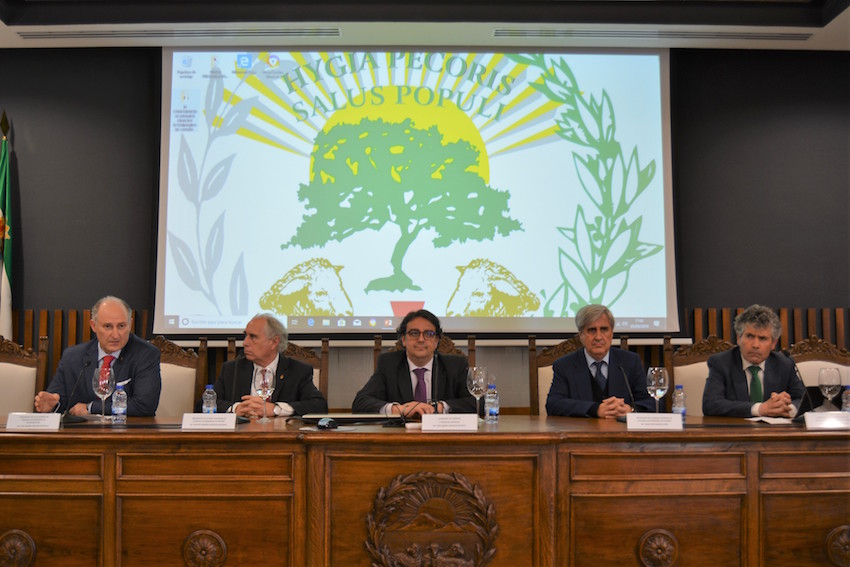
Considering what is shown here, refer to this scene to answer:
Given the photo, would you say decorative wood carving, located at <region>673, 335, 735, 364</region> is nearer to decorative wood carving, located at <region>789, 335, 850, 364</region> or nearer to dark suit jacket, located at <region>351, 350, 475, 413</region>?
decorative wood carving, located at <region>789, 335, 850, 364</region>

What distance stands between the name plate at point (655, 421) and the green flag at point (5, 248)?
4.03 m

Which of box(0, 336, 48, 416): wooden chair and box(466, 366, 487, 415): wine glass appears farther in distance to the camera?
box(0, 336, 48, 416): wooden chair

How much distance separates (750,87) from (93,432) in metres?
4.71

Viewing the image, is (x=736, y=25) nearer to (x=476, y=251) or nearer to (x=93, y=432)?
(x=476, y=251)

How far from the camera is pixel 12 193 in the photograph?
5.24 meters

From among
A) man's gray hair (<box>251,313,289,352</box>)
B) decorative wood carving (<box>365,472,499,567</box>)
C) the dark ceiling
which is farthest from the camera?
the dark ceiling

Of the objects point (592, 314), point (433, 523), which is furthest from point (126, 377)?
point (592, 314)

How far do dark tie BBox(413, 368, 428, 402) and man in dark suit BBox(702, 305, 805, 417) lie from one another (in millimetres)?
1256

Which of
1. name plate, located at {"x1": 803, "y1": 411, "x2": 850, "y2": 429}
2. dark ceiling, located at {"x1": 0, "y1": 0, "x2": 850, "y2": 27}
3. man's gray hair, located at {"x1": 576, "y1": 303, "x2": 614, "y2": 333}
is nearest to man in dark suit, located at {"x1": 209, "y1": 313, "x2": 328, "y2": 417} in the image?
man's gray hair, located at {"x1": 576, "y1": 303, "x2": 614, "y2": 333}

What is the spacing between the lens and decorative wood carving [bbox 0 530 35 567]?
2535 millimetres

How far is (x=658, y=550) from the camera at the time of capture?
8.24 ft

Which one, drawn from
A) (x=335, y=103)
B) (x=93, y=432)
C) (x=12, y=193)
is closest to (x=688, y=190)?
(x=335, y=103)

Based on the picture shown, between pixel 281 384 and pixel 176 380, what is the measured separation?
699mm

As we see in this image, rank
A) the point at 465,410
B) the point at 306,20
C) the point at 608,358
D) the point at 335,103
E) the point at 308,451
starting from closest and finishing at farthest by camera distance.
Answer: the point at 308,451, the point at 465,410, the point at 608,358, the point at 306,20, the point at 335,103
